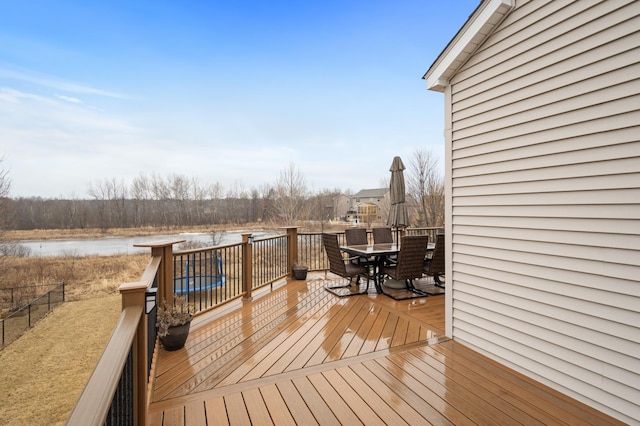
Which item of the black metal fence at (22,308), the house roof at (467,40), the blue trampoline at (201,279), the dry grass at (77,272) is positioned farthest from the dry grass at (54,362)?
the house roof at (467,40)

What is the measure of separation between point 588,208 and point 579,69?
103cm

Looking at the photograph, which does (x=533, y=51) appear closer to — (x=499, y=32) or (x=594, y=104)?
(x=499, y=32)

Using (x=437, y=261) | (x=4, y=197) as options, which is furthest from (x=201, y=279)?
(x=4, y=197)

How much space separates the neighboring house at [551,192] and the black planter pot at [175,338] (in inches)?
114

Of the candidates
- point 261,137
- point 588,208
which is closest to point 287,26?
point 588,208

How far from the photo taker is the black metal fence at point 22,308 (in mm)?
10703

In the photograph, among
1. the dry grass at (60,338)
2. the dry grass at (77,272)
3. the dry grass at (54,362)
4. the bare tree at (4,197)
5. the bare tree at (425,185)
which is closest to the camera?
the dry grass at (54,362)

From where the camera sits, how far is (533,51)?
2393 millimetres

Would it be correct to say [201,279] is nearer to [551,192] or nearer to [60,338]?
[551,192]

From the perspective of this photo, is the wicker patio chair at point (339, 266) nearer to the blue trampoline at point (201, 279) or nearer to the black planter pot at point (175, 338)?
the blue trampoline at point (201, 279)

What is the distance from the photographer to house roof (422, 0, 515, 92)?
259 cm

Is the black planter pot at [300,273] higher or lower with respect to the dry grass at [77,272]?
higher

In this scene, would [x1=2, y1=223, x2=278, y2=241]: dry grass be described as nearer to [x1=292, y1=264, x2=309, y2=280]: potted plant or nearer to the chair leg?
[x1=292, y1=264, x2=309, y2=280]: potted plant

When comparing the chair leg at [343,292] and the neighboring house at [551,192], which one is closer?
the neighboring house at [551,192]
